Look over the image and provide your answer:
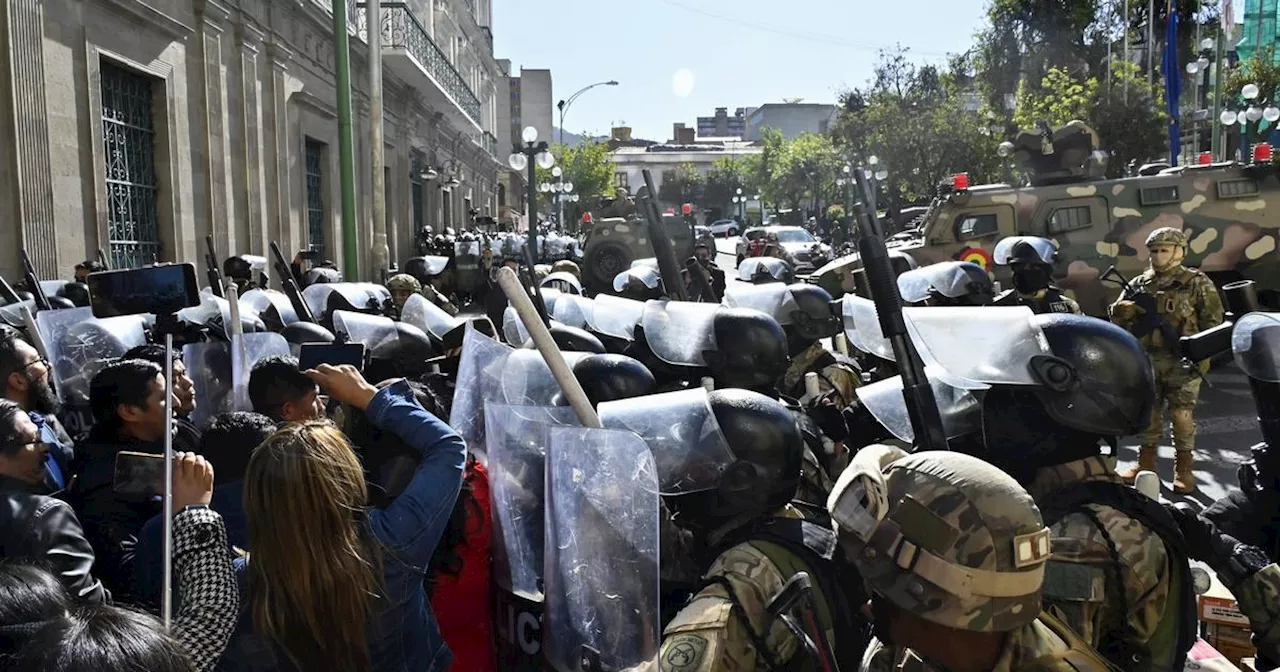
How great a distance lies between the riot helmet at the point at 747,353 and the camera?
425 centimetres

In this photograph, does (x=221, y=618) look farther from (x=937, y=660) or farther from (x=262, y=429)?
(x=937, y=660)

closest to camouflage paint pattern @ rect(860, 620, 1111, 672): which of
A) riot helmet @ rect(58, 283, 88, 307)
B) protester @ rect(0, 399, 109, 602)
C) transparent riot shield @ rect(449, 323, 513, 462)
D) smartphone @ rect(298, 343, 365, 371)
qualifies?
transparent riot shield @ rect(449, 323, 513, 462)

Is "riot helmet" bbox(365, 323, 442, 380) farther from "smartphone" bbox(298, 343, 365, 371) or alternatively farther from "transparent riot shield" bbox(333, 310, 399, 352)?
"smartphone" bbox(298, 343, 365, 371)

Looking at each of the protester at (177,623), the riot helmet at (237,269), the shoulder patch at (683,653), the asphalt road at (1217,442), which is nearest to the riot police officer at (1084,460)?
the shoulder patch at (683,653)

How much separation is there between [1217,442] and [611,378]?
6.97 metres

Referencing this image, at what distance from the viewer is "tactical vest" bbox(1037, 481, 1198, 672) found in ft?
7.82

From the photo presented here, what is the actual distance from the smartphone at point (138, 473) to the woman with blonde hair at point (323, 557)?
23 centimetres

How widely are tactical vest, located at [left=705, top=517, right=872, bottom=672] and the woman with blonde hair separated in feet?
2.64

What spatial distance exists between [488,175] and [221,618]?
46.2 metres

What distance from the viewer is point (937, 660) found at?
5.87 feet

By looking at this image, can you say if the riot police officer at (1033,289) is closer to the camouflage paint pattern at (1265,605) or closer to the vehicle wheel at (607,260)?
the camouflage paint pattern at (1265,605)

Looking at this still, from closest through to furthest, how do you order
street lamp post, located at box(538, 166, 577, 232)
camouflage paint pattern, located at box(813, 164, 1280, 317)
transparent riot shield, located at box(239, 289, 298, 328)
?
transparent riot shield, located at box(239, 289, 298, 328) → camouflage paint pattern, located at box(813, 164, 1280, 317) → street lamp post, located at box(538, 166, 577, 232)

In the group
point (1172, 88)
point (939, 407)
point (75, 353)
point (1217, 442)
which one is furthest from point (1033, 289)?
point (1172, 88)

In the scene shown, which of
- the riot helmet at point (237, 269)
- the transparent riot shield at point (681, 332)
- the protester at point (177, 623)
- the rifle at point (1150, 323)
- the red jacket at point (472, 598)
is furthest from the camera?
the riot helmet at point (237, 269)
